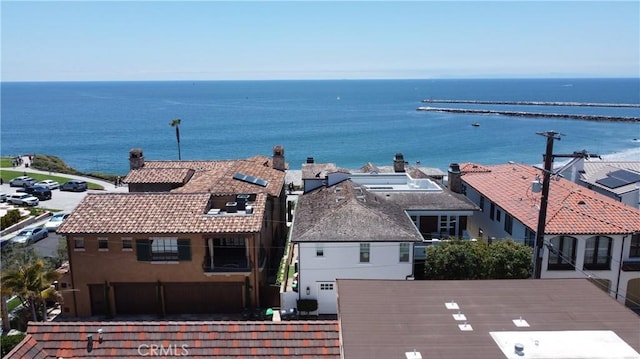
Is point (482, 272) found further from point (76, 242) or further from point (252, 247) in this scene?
point (76, 242)

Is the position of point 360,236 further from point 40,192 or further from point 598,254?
point 40,192

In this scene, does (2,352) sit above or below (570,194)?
below

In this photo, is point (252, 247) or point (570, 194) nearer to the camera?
point (252, 247)

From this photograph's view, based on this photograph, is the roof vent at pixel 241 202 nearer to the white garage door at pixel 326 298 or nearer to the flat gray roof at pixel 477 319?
the white garage door at pixel 326 298

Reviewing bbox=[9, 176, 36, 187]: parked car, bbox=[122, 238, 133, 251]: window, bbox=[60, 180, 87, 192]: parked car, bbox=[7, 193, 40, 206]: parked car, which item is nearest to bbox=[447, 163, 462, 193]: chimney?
bbox=[122, 238, 133, 251]: window

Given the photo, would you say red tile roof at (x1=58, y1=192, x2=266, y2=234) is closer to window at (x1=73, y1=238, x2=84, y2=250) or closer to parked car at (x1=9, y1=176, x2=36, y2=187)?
window at (x1=73, y1=238, x2=84, y2=250)

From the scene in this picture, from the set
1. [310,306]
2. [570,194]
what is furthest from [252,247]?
[570,194]
